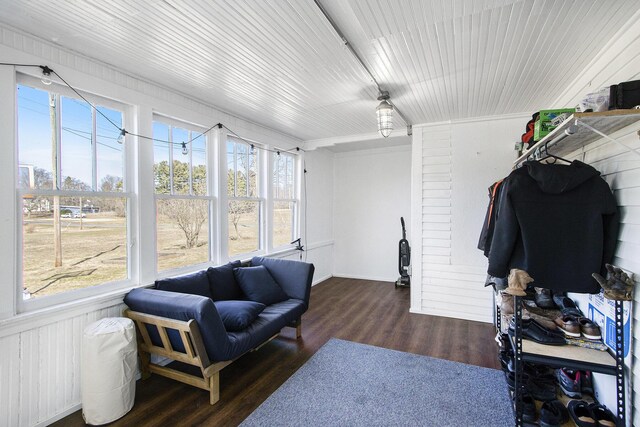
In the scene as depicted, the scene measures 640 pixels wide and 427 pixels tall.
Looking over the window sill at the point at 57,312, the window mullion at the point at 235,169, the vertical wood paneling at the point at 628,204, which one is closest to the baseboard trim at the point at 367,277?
the window mullion at the point at 235,169

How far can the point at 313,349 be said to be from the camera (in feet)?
10.1

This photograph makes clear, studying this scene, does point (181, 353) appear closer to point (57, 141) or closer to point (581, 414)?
point (57, 141)

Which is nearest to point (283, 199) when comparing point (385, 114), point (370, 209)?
point (370, 209)

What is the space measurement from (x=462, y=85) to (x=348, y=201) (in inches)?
145

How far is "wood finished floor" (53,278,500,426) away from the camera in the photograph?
2.15m

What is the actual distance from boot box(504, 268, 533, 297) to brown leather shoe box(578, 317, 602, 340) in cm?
47

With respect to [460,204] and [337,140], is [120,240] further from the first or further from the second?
[460,204]

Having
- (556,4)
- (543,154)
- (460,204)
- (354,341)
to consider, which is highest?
(556,4)

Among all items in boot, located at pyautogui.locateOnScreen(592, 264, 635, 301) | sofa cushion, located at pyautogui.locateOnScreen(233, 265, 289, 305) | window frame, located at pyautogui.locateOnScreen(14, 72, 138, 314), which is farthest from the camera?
sofa cushion, located at pyautogui.locateOnScreen(233, 265, 289, 305)

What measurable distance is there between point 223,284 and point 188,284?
1.41 ft

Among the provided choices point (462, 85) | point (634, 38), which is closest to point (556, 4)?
point (634, 38)

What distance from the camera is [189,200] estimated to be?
327 cm

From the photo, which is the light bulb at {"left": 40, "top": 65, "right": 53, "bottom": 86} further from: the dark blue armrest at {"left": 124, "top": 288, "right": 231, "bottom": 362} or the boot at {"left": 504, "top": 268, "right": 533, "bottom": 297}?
the boot at {"left": 504, "top": 268, "right": 533, "bottom": 297}

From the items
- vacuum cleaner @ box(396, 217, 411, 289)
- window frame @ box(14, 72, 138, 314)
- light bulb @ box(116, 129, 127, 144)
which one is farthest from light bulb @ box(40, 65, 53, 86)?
vacuum cleaner @ box(396, 217, 411, 289)
